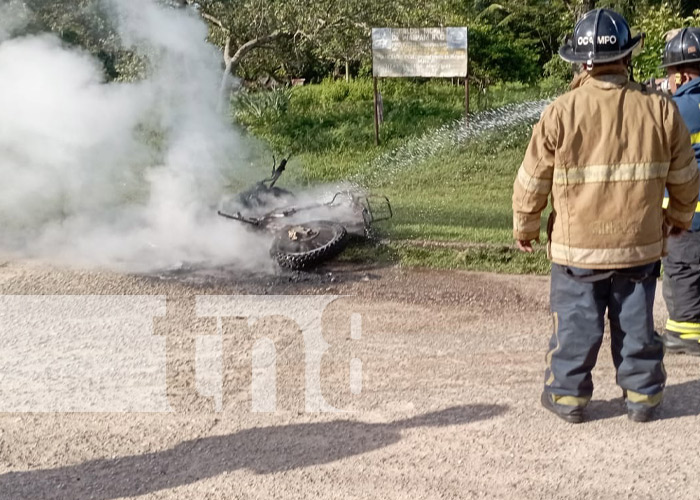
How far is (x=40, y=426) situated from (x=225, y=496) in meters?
1.34

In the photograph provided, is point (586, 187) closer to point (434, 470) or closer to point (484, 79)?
point (434, 470)

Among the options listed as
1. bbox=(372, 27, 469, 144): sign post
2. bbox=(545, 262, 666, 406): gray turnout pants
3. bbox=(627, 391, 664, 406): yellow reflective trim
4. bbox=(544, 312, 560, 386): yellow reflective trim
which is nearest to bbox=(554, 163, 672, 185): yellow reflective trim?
bbox=(545, 262, 666, 406): gray turnout pants

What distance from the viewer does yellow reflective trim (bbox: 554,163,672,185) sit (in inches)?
150

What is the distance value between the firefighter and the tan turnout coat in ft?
3.42

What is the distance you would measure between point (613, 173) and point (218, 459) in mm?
2290

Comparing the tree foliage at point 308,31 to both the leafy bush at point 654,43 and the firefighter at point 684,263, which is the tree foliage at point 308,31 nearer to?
the leafy bush at point 654,43

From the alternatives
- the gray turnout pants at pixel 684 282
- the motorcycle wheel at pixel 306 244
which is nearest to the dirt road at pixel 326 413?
the gray turnout pants at pixel 684 282

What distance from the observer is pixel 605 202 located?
3.88 m

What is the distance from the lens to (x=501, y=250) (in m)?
7.67

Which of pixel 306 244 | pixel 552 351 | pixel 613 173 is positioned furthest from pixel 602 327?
pixel 306 244

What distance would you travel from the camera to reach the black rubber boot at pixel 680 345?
4.99 m

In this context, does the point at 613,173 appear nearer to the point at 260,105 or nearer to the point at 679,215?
the point at 679,215

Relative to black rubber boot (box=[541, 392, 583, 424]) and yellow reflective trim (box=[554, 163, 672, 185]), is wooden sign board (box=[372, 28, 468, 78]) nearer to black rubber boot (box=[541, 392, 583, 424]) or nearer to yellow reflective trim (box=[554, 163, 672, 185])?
yellow reflective trim (box=[554, 163, 672, 185])

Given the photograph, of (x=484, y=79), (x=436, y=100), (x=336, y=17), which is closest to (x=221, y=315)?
(x=336, y=17)
